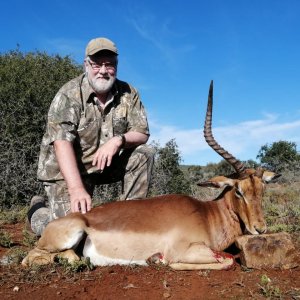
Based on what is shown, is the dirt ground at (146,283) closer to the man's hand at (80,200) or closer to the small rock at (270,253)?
the small rock at (270,253)

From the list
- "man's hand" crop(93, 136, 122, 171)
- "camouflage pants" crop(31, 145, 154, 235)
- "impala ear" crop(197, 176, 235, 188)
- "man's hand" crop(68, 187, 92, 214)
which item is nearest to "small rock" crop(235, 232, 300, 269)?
"impala ear" crop(197, 176, 235, 188)

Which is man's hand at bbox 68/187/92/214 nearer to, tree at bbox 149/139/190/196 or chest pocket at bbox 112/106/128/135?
chest pocket at bbox 112/106/128/135

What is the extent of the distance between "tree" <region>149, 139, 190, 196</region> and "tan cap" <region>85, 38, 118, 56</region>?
18.5 feet

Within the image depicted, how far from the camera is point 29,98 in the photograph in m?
11.1

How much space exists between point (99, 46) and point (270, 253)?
3163 millimetres

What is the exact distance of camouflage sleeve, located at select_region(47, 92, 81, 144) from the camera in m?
5.32

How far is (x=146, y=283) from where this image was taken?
3965mm

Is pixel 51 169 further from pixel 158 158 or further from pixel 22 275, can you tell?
pixel 158 158

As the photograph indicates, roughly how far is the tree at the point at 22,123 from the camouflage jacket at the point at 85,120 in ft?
13.7

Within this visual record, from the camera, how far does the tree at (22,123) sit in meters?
9.95

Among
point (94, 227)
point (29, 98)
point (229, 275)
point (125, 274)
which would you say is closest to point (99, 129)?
point (94, 227)

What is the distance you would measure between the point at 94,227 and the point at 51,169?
4.79 feet

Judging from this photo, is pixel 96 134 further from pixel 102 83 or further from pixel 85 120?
pixel 102 83

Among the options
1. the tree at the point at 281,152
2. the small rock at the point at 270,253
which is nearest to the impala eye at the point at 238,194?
the small rock at the point at 270,253
